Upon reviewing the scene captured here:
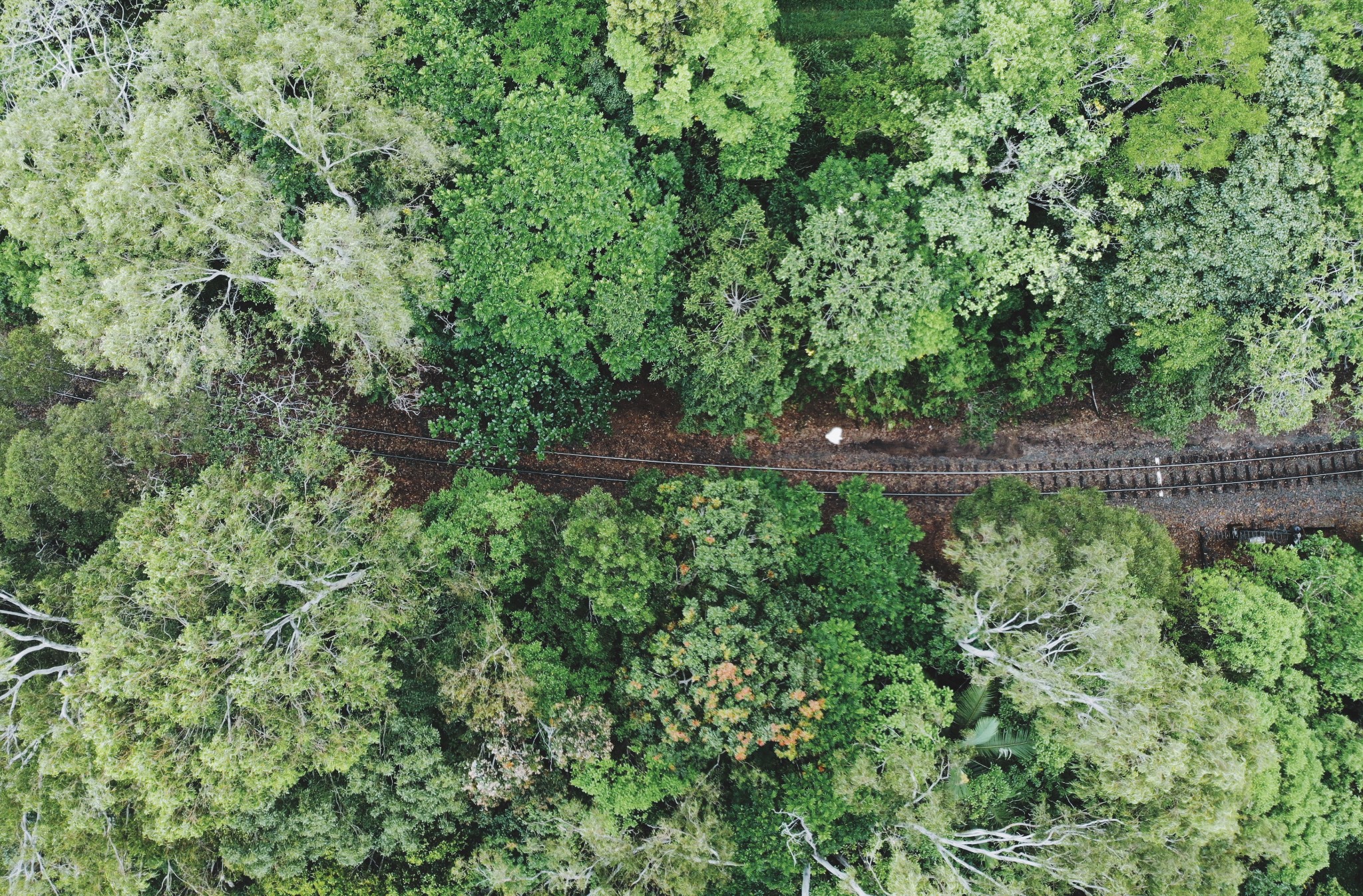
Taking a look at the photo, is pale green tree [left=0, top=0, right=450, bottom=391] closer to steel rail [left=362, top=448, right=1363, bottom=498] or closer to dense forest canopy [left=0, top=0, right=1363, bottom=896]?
dense forest canopy [left=0, top=0, right=1363, bottom=896]

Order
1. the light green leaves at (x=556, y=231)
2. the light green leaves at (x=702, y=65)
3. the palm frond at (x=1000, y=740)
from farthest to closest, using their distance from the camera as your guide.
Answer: the palm frond at (x=1000, y=740)
the light green leaves at (x=556, y=231)
the light green leaves at (x=702, y=65)

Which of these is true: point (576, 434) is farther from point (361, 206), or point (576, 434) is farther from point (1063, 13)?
point (1063, 13)

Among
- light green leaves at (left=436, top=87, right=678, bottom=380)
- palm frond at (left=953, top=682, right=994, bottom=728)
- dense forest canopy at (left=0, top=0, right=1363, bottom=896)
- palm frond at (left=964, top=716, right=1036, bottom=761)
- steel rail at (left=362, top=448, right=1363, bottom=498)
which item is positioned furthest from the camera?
steel rail at (left=362, top=448, right=1363, bottom=498)

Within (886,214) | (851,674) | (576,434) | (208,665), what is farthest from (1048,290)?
(208,665)

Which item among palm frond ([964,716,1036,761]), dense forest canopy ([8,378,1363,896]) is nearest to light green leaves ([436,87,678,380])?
dense forest canopy ([8,378,1363,896])

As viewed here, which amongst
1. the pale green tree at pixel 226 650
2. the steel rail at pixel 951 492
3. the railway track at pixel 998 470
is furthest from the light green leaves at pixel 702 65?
the pale green tree at pixel 226 650

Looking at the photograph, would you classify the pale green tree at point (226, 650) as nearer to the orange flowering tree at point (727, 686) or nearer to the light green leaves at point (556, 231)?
the light green leaves at point (556, 231)

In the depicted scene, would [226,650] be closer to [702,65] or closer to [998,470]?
[702,65]

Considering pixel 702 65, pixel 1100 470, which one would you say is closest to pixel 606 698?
pixel 702 65
